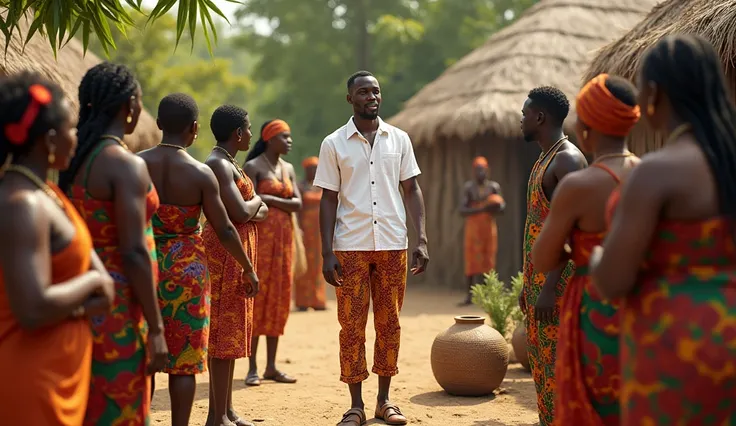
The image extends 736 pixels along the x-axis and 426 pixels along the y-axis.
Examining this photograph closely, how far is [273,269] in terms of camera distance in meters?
6.63

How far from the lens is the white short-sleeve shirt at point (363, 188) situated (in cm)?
520

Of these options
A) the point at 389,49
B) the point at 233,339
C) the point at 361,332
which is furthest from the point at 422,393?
the point at 389,49

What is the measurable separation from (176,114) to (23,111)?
1.46 meters

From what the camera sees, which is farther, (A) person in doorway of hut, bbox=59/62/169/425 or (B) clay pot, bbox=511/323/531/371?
(B) clay pot, bbox=511/323/531/371

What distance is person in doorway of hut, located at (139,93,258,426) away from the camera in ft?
12.6

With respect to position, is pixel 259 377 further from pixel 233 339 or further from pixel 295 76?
pixel 295 76

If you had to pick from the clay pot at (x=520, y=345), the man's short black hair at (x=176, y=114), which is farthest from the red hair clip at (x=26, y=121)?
the clay pot at (x=520, y=345)

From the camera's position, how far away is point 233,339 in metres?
5.20

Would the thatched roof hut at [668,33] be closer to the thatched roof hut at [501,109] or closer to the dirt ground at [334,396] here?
the dirt ground at [334,396]

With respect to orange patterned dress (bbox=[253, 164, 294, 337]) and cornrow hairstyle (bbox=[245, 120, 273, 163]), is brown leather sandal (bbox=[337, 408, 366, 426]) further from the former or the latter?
cornrow hairstyle (bbox=[245, 120, 273, 163])

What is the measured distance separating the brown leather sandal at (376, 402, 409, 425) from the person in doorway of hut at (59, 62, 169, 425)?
2.36m

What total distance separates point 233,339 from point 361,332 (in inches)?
30.6

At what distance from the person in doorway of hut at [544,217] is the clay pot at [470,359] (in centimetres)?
159

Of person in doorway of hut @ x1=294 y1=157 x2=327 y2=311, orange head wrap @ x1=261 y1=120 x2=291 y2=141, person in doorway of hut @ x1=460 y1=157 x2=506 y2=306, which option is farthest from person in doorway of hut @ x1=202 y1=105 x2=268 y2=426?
person in doorway of hut @ x1=460 y1=157 x2=506 y2=306
